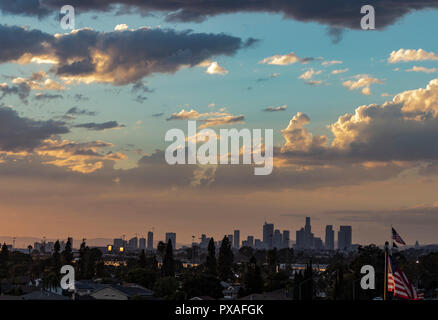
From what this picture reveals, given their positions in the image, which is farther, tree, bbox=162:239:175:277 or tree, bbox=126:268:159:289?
tree, bbox=162:239:175:277

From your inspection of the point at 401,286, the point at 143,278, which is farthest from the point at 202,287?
the point at 401,286

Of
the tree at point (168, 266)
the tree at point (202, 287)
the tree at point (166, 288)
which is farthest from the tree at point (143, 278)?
the tree at point (202, 287)

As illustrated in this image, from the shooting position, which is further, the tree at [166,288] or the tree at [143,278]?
the tree at [143,278]

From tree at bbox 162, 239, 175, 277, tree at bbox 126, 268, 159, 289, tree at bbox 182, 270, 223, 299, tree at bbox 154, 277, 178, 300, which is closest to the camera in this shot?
tree at bbox 154, 277, 178, 300

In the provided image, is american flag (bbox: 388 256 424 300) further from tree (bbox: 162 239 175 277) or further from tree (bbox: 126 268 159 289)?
tree (bbox: 162 239 175 277)

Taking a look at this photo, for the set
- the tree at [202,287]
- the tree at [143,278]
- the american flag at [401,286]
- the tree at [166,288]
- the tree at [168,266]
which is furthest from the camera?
the tree at [168,266]

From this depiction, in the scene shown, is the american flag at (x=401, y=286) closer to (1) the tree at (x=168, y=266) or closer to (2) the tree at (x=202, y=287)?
(2) the tree at (x=202, y=287)

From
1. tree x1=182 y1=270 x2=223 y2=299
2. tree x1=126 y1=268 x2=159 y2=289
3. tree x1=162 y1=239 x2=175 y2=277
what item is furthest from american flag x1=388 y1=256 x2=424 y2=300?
tree x1=162 y1=239 x2=175 y2=277

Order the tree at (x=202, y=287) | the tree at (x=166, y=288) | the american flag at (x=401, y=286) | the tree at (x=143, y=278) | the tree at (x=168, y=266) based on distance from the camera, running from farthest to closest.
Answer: the tree at (x=168, y=266)
the tree at (x=143, y=278)
the tree at (x=202, y=287)
the tree at (x=166, y=288)
the american flag at (x=401, y=286)

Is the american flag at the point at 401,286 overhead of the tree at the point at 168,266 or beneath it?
overhead

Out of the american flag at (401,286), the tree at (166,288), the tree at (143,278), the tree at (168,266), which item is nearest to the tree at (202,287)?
the tree at (166,288)
